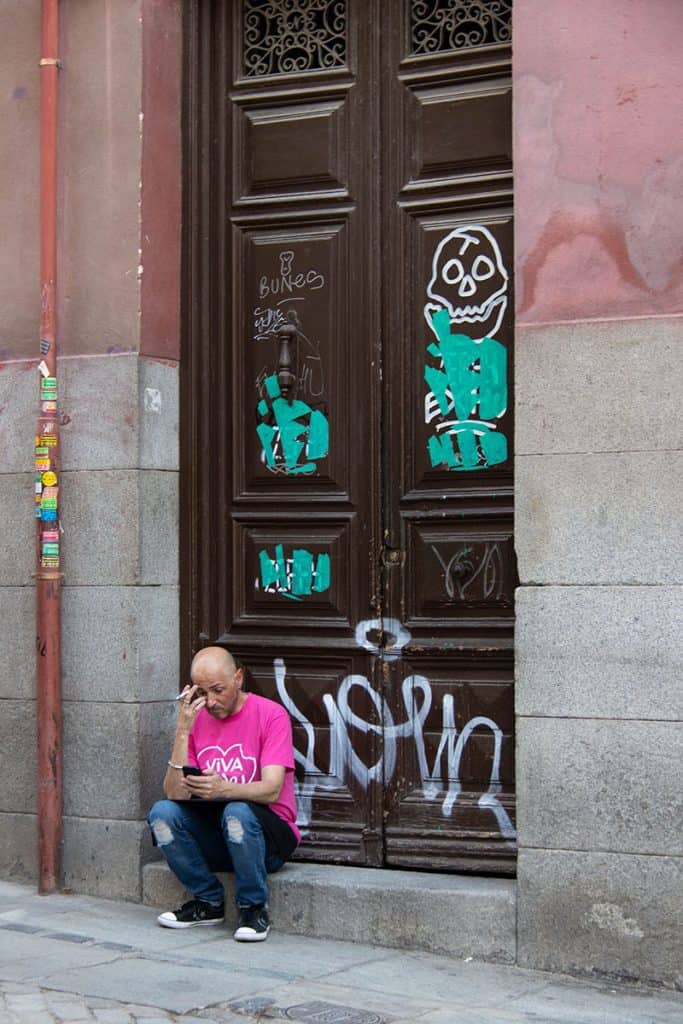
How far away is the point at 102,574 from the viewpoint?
278 inches

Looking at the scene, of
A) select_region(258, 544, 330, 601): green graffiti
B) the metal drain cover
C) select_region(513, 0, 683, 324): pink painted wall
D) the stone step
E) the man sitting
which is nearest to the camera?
the metal drain cover

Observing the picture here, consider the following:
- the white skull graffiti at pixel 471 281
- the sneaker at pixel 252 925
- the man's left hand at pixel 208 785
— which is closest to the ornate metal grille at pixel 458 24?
the white skull graffiti at pixel 471 281

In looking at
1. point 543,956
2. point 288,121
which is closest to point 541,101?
point 288,121

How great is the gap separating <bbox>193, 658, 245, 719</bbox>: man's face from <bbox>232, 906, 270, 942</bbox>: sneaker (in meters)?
0.84

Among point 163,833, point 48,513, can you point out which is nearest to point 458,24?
point 48,513

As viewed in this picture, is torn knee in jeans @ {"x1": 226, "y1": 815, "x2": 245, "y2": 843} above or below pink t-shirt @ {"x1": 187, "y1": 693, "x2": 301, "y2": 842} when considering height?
below

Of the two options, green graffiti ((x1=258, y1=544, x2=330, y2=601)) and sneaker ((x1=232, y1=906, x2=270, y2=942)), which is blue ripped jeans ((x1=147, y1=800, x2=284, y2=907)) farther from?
green graffiti ((x1=258, y1=544, x2=330, y2=601))

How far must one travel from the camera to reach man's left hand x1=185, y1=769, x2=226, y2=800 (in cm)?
643

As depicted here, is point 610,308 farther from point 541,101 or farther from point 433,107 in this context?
point 433,107

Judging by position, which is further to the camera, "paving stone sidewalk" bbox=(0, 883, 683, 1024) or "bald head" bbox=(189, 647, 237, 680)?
"bald head" bbox=(189, 647, 237, 680)

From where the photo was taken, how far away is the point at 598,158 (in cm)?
604

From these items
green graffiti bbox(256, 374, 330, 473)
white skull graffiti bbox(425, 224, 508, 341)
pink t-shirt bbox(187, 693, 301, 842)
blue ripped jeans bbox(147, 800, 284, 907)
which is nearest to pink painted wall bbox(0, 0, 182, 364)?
green graffiti bbox(256, 374, 330, 473)

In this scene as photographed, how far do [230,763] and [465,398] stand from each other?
191 centimetres

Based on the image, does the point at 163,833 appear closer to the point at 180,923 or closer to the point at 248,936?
the point at 180,923
